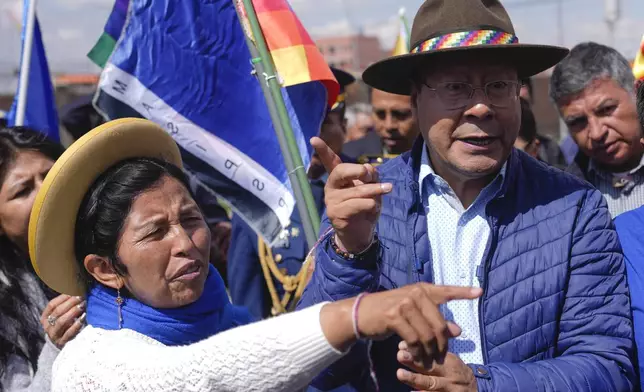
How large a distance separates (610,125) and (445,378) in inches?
87.7

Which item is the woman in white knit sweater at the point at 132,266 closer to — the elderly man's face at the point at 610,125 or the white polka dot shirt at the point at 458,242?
the white polka dot shirt at the point at 458,242

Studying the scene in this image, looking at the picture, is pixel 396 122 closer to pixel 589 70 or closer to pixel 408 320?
pixel 589 70

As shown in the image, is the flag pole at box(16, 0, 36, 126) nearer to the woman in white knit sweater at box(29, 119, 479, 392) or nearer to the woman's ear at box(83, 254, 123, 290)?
the woman in white knit sweater at box(29, 119, 479, 392)

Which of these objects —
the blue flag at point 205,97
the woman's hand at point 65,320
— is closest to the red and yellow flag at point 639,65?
the blue flag at point 205,97

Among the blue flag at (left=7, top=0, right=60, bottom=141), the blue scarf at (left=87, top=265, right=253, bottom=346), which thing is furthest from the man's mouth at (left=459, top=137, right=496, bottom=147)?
the blue flag at (left=7, top=0, right=60, bottom=141)

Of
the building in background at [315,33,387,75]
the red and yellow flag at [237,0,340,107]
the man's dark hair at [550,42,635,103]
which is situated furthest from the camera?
the building in background at [315,33,387,75]

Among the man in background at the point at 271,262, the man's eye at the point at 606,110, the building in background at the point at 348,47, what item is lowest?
the building in background at the point at 348,47

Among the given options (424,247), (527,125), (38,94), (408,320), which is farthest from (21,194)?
(527,125)

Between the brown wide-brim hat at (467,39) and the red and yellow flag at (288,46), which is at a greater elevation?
the brown wide-brim hat at (467,39)

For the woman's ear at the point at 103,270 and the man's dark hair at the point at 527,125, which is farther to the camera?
the man's dark hair at the point at 527,125

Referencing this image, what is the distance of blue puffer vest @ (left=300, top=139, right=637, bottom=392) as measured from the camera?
226cm

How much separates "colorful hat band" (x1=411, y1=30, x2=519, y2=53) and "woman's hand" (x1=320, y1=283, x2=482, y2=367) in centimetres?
102

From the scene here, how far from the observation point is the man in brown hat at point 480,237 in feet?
7.32

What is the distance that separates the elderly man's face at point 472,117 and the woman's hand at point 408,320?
839 mm
